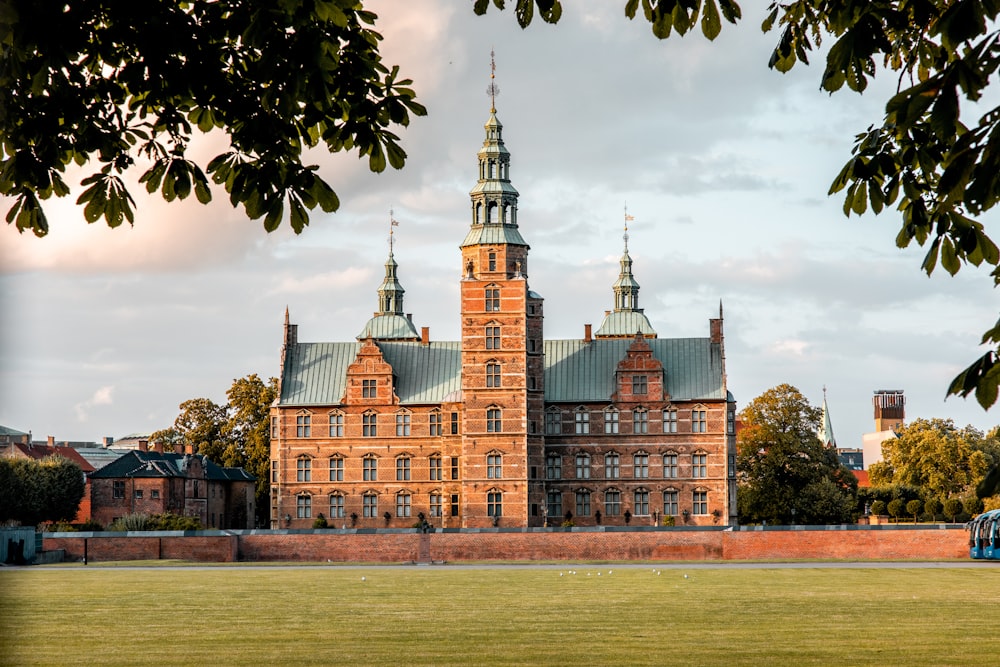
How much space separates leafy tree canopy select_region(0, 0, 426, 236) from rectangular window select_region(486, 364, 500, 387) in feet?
179

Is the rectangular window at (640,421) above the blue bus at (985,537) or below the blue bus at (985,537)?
above

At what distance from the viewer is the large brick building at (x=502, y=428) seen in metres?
64.9

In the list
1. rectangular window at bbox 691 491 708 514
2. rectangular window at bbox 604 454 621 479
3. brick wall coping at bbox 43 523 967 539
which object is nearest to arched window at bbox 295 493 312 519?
brick wall coping at bbox 43 523 967 539

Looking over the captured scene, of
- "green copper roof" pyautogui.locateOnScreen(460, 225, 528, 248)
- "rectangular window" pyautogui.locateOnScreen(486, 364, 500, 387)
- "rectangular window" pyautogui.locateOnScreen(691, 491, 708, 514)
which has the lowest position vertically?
"rectangular window" pyautogui.locateOnScreen(691, 491, 708, 514)

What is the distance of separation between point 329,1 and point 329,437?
197 feet

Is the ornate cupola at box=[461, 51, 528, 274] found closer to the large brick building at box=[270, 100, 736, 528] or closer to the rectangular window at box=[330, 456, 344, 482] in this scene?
the large brick building at box=[270, 100, 736, 528]

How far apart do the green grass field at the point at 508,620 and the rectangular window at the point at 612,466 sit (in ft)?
100.0

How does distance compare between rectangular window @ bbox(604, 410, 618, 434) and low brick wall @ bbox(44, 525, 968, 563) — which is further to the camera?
rectangular window @ bbox(604, 410, 618, 434)

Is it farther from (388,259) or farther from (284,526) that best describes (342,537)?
(388,259)

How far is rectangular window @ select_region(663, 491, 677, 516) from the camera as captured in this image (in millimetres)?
65812

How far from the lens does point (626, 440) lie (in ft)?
218

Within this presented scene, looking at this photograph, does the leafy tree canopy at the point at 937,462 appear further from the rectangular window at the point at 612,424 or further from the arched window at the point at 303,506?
the arched window at the point at 303,506

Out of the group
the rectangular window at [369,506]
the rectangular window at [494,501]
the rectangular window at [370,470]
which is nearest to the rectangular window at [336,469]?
the rectangular window at [370,470]

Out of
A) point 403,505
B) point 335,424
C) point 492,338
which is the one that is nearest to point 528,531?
point 492,338
